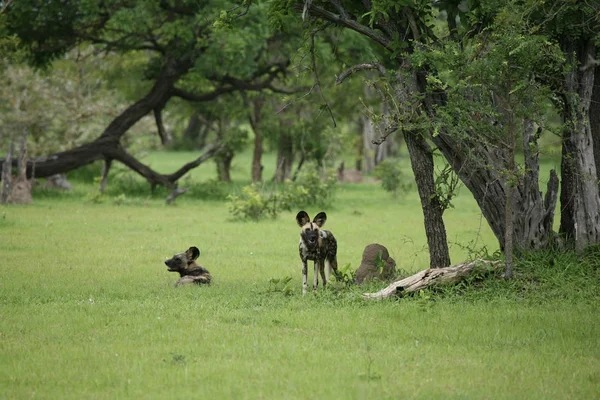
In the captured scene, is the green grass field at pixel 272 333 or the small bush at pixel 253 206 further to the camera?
the small bush at pixel 253 206

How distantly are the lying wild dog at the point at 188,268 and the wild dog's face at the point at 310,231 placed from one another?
2.03m

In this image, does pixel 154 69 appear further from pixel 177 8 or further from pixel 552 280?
pixel 552 280

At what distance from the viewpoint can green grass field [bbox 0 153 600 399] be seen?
313 inches

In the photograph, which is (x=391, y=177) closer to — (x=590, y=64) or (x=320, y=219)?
(x=590, y=64)

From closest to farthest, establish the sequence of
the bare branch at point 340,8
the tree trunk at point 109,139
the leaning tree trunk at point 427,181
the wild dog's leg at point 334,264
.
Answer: the leaning tree trunk at point 427,181 < the bare branch at point 340,8 < the wild dog's leg at point 334,264 < the tree trunk at point 109,139

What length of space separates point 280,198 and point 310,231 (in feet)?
46.1

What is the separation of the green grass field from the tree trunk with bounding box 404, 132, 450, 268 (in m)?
0.91

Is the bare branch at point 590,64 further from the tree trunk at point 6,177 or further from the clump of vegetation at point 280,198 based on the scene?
the tree trunk at point 6,177

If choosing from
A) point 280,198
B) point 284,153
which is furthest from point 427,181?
point 284,153

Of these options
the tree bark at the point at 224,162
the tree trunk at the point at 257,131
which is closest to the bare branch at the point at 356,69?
the tree trunk at the point at 257,131

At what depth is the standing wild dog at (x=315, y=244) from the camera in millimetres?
12117

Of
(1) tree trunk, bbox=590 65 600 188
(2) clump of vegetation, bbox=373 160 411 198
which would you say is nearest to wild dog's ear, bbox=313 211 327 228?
(1) tree trunk, bbox=590 65 600 188

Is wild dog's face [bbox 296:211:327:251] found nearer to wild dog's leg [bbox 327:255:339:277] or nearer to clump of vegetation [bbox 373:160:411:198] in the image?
wild dog's leg [bbox 327:255:339:277]

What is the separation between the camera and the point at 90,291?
12.9 m
